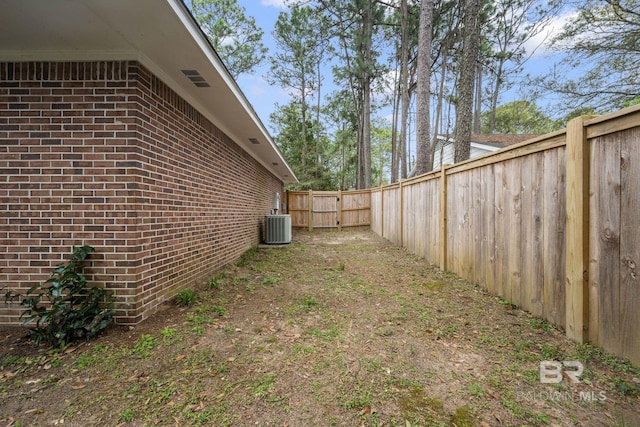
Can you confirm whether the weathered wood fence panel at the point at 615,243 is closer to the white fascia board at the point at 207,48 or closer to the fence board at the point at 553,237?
the fence board at the point at 553,237

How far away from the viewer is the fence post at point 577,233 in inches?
79.0

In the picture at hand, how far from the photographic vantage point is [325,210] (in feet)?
39.4

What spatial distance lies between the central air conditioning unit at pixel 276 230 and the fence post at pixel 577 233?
6.33 meters

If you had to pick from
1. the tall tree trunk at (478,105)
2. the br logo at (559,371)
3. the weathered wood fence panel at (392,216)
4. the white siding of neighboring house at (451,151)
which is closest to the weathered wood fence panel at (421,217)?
the weathered wood fence panel at (392,216)

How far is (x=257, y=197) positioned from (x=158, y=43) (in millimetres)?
5235

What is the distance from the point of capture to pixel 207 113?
13.0 ft

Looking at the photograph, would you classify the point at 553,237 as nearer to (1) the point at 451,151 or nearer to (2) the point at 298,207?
(2) the point at 298,207

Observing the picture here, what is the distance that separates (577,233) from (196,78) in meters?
4.00

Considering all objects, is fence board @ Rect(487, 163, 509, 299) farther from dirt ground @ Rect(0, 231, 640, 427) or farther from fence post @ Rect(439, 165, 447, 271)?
fence post @ Rect(439, 165, 447, 271)

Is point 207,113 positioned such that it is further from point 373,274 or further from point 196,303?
point 373,274

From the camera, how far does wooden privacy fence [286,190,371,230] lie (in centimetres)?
1191

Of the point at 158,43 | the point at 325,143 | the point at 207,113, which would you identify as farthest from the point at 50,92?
the point at 325,143

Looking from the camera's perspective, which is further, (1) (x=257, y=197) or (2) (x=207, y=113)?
(1) (x=257, y=197)

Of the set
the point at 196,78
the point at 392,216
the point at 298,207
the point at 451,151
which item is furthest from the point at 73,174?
the point at 451,151
